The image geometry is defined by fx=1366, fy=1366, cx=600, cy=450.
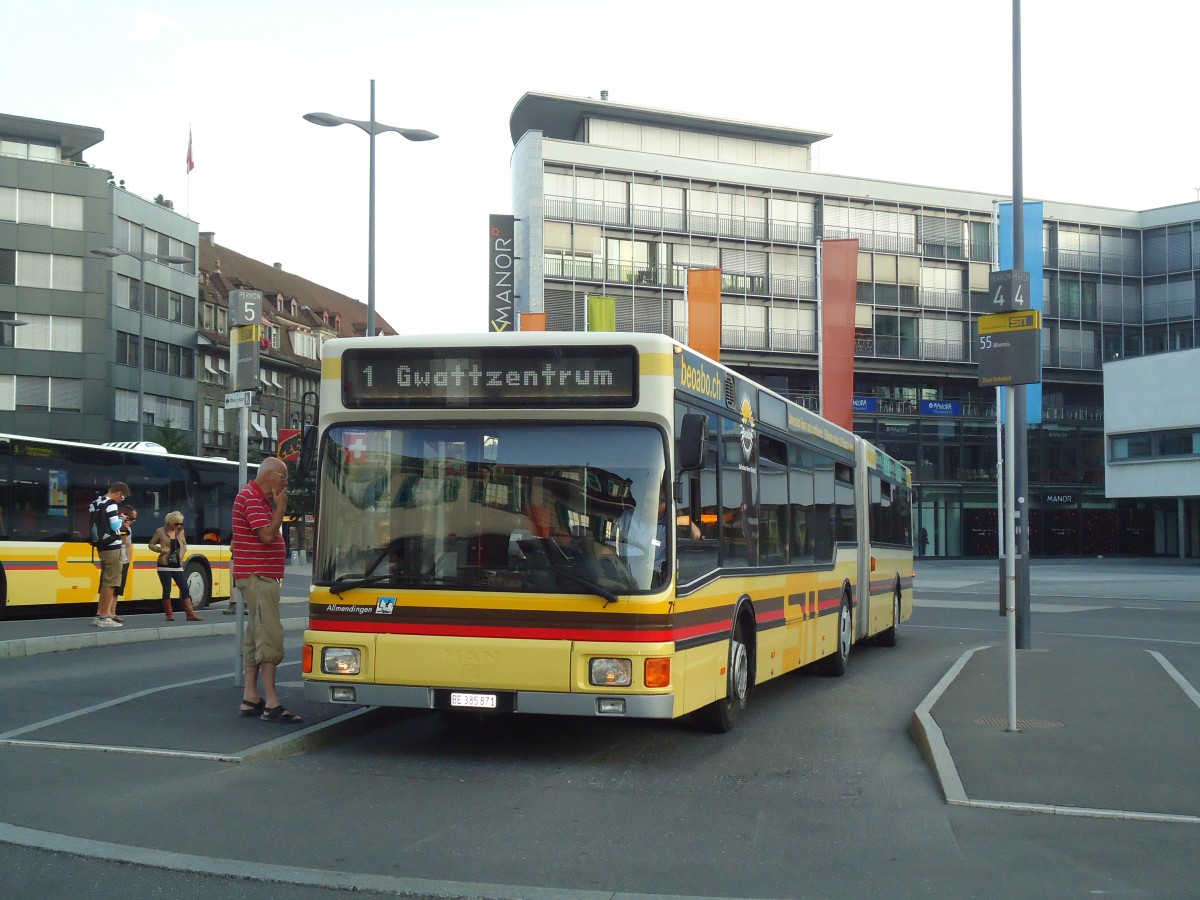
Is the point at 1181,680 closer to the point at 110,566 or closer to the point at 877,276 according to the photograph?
the point at 110,566

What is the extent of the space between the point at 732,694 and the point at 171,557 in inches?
507

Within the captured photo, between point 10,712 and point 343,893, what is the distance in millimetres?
5914

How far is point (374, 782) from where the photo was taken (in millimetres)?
8031

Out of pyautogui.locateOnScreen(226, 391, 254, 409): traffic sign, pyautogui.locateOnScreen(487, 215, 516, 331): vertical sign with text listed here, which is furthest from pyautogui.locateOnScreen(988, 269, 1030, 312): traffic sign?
pyautogui.locateOnScreen(487, 215, 516, 331): vertical sign with text

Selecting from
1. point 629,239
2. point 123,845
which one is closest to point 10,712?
point 123,845

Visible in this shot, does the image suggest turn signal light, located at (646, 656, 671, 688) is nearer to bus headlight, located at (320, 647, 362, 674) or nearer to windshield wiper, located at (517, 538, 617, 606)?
windshield wiper, located at (517, 538, 617, 606)

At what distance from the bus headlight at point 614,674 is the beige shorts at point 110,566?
1219 cm

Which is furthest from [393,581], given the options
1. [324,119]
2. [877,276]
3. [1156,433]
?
[1156,433]

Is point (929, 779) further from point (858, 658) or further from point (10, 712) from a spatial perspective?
point (858, 658)

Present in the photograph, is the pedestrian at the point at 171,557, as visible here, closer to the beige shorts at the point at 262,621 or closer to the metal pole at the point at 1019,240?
the beige shorts at the point at 262,621

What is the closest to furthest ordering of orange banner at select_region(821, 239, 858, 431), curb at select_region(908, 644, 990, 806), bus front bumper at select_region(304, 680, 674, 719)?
curb at select_region(908, 644, 990, 806) < bus front bumper at select_region(304, 680, 674, 719) < orange banner at select_region(821, 239, 858, 431)

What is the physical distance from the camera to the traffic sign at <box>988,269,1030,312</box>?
11.2 meters

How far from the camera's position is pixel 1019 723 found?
10.4 metres

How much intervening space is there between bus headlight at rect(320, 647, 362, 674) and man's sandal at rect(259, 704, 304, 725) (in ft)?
3.84
